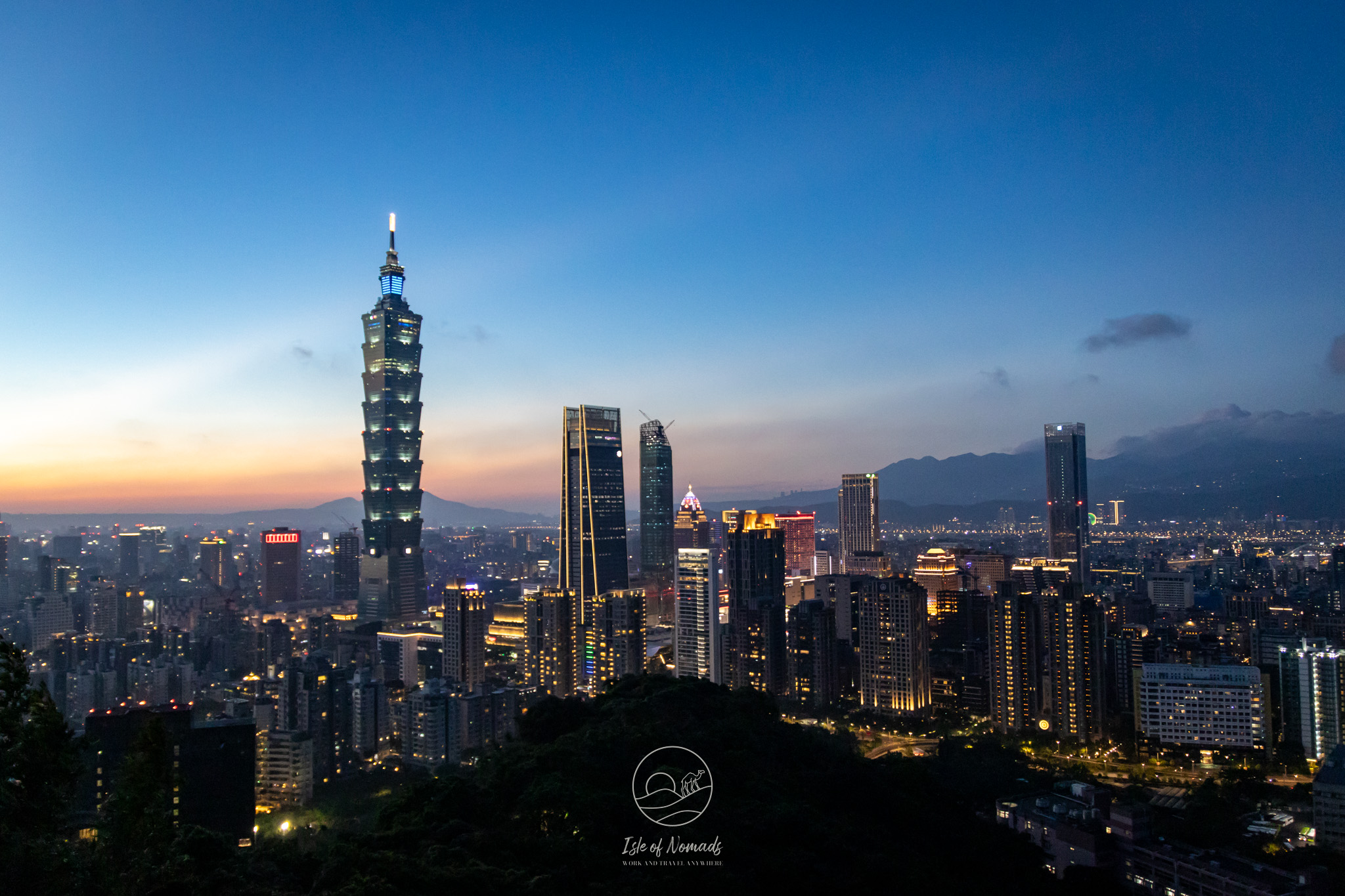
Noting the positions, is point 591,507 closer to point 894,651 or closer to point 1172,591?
point 894,651

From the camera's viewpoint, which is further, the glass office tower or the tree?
the glass office tower

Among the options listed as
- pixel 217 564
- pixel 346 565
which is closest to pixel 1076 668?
pixel 346 565

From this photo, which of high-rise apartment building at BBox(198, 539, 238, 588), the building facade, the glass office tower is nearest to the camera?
the building facade

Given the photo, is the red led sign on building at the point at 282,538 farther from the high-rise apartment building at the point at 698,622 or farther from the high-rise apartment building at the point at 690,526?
the high-rise apartment building at the point at 698,622

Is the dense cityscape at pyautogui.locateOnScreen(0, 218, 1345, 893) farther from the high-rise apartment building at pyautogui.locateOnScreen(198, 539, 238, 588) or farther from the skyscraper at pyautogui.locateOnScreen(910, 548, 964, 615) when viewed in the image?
the high-rise apartment building at pyautogui.locateOnScreen(198, 539, 238, 588)

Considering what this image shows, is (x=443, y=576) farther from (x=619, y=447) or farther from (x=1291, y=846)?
(x=1291, y=846)

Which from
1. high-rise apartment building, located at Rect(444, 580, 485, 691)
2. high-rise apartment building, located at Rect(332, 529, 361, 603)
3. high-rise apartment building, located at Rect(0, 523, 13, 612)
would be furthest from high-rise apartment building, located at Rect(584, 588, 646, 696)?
high-rise apartment building, located at Rect(332, 529, 361, 603)

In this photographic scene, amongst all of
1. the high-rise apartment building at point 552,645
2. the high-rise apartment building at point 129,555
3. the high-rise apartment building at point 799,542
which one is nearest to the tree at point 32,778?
the high-rise apartment building at point 552,645
